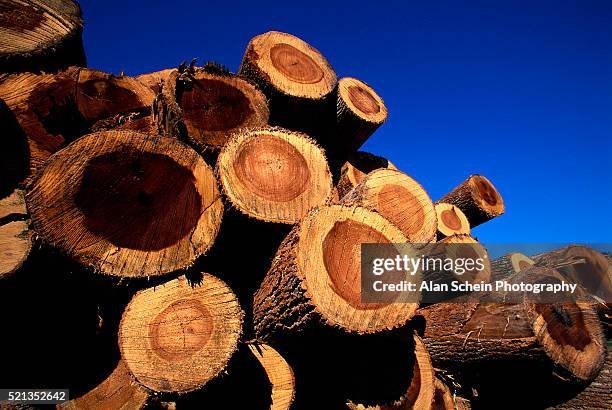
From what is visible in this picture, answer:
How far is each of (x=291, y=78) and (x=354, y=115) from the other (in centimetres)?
75

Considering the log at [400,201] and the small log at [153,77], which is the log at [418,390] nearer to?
the log at [400,201]

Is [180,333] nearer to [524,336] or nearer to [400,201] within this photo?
[400,201]

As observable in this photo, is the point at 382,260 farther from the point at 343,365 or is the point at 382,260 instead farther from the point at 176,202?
the point at 176,202

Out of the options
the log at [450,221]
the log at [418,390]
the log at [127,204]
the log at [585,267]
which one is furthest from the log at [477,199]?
the log at [127,204]

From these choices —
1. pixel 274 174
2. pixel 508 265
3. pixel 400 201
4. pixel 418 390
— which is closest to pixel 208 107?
pixel 274 174

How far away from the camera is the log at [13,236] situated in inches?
91.5

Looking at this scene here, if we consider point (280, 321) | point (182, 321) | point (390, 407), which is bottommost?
point (390, 407)

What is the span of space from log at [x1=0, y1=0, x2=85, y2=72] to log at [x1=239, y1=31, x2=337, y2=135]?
1483 mm

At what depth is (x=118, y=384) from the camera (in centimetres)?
255

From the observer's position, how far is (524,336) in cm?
260

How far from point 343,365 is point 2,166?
282 cm

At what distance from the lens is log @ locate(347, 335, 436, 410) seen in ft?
8.09

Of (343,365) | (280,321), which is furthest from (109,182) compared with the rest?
(343,365)

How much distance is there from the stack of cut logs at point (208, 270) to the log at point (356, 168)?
85 cm
